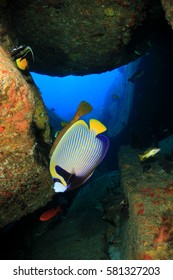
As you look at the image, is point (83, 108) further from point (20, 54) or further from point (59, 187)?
point (20, 54)

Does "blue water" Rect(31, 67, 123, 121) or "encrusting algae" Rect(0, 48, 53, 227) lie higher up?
"encrusting algae" Rect(0, 48, 53, 227)

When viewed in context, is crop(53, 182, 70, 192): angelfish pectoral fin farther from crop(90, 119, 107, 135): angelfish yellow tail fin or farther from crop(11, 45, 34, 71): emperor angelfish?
crop(11, 45, 34, 71): emperor angelfish

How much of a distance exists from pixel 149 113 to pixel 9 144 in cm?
929

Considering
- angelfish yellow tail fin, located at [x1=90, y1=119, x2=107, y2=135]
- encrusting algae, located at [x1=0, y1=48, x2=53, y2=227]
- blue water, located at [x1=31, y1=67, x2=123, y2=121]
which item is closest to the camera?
angelfish yellow tail fin, located at [x1=90, y1=119, x2=107, y2=135]

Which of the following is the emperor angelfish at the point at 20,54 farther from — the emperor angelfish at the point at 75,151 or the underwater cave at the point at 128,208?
the emperor angelfish at the point at 75,151

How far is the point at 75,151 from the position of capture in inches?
65.6

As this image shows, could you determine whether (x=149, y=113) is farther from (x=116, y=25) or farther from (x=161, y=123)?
(x=116, y=25)

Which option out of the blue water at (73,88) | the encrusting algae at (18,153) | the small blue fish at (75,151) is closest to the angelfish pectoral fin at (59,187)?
the small blue fish at (75,151)

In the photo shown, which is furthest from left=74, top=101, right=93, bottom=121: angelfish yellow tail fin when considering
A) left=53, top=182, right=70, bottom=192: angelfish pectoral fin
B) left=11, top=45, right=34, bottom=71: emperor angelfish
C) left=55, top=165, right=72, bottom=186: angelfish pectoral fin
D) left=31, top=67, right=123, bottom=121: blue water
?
left=31, top=67, right=123, bottom=121: blue water

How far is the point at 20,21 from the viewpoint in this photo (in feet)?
18.4

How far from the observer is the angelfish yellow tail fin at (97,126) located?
162 cm

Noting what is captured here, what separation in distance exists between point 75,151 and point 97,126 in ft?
0.76

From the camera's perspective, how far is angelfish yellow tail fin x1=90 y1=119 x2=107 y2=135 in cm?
162

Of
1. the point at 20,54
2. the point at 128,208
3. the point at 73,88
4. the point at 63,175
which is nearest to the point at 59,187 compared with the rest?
the point at 63,175
